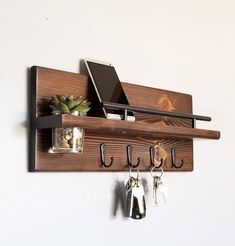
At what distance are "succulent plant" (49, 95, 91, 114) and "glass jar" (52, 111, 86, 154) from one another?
0.04ft

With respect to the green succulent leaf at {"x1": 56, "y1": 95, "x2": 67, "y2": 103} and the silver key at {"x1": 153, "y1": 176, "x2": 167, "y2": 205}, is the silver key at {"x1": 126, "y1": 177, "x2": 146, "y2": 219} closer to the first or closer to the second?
the silver key at {"x1": 153, "y1": 176, "x2": 167, "y2": 205}

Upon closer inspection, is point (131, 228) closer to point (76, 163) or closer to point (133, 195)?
point (133, 195)

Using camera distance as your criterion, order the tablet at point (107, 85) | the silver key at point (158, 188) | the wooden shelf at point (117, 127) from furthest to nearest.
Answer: the silver key at point (158, 188)
the tablet at point (107, 85)
the wooden shelf at point (117, 127)

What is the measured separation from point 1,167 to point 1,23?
31 cm

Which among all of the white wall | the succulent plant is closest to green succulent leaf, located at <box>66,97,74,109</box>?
the succulent plant

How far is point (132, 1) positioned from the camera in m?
1.23

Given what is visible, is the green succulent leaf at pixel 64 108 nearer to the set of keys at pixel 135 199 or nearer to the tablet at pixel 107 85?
the tablet at pixel 107 85

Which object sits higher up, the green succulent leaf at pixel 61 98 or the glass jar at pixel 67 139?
the green succulent leaf at pixel 61 98

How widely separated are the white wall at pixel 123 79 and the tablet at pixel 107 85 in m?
0.04

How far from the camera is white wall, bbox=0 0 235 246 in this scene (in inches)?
37.8

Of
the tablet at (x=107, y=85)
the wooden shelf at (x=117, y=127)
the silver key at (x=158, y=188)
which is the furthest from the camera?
the silver key at (x=158, y=188)

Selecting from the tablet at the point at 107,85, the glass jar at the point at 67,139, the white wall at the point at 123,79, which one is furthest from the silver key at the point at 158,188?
the glass jar at the point at 67,139

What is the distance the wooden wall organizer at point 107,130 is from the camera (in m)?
0.97

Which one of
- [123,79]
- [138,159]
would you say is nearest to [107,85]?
[123,79]
